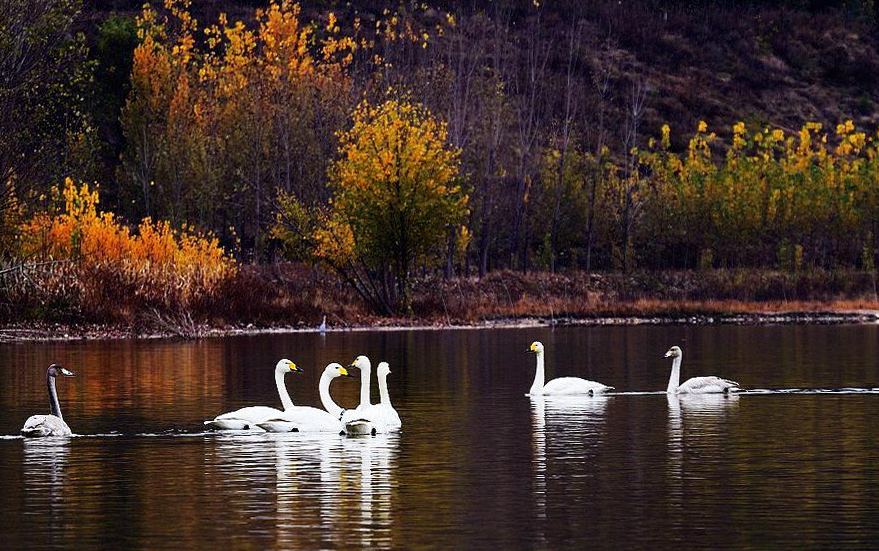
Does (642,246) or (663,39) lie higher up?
(663,39)

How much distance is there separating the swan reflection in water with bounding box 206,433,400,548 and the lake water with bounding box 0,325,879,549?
0.06 metres

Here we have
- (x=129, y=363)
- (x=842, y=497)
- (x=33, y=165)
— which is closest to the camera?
(x=842, y=497)

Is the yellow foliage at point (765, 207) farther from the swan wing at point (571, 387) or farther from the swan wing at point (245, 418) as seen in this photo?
the swan wing at point (245, 418)

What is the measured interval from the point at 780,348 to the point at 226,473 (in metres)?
36.1

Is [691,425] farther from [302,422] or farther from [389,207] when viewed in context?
[389,207]

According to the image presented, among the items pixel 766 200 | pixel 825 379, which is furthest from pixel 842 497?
pixel 766 200

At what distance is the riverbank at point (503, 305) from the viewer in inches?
2596

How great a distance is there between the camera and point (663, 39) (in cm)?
14950

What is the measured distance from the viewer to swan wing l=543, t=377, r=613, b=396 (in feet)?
131

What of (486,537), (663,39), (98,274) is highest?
(663,39)

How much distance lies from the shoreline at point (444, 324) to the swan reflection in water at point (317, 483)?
3358cm

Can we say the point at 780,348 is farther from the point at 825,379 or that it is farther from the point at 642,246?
the point at 642,246

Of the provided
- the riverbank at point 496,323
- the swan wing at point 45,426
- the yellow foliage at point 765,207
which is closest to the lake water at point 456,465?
the swan wing at point 45,426

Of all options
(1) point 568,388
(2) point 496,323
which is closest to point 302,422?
(1) point 568,388
